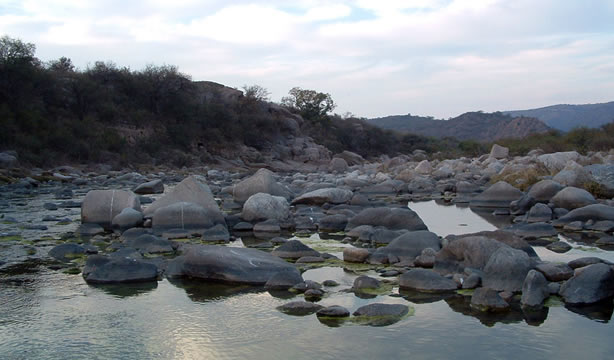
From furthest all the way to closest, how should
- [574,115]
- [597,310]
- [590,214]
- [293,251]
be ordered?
[574,115], [590,214], [293,251], [597,310]

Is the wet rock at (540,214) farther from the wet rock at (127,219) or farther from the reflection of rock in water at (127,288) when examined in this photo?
the reflection of rock in water at (127,288)

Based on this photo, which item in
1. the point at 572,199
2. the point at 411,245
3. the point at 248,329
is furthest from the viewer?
the point at 572,199

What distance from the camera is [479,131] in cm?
9569

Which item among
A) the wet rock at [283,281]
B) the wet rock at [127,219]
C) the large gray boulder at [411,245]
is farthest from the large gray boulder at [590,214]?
the wet rock at [127,219]

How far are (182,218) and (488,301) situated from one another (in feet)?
17.5

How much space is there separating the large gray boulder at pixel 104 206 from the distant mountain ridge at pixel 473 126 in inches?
2949

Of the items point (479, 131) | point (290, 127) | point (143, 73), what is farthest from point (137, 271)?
point (479, 131)

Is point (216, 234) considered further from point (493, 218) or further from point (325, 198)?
point (493, 218)

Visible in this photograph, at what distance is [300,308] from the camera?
515cm

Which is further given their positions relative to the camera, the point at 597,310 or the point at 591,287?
the point at 591,287

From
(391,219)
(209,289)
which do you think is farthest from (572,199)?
(209,289)

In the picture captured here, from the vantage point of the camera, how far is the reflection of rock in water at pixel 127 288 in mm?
5793

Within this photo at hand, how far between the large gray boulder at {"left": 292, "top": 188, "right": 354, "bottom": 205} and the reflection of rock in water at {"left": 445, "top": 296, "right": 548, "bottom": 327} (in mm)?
7171

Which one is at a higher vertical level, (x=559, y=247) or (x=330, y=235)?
(x=559, y=247)
